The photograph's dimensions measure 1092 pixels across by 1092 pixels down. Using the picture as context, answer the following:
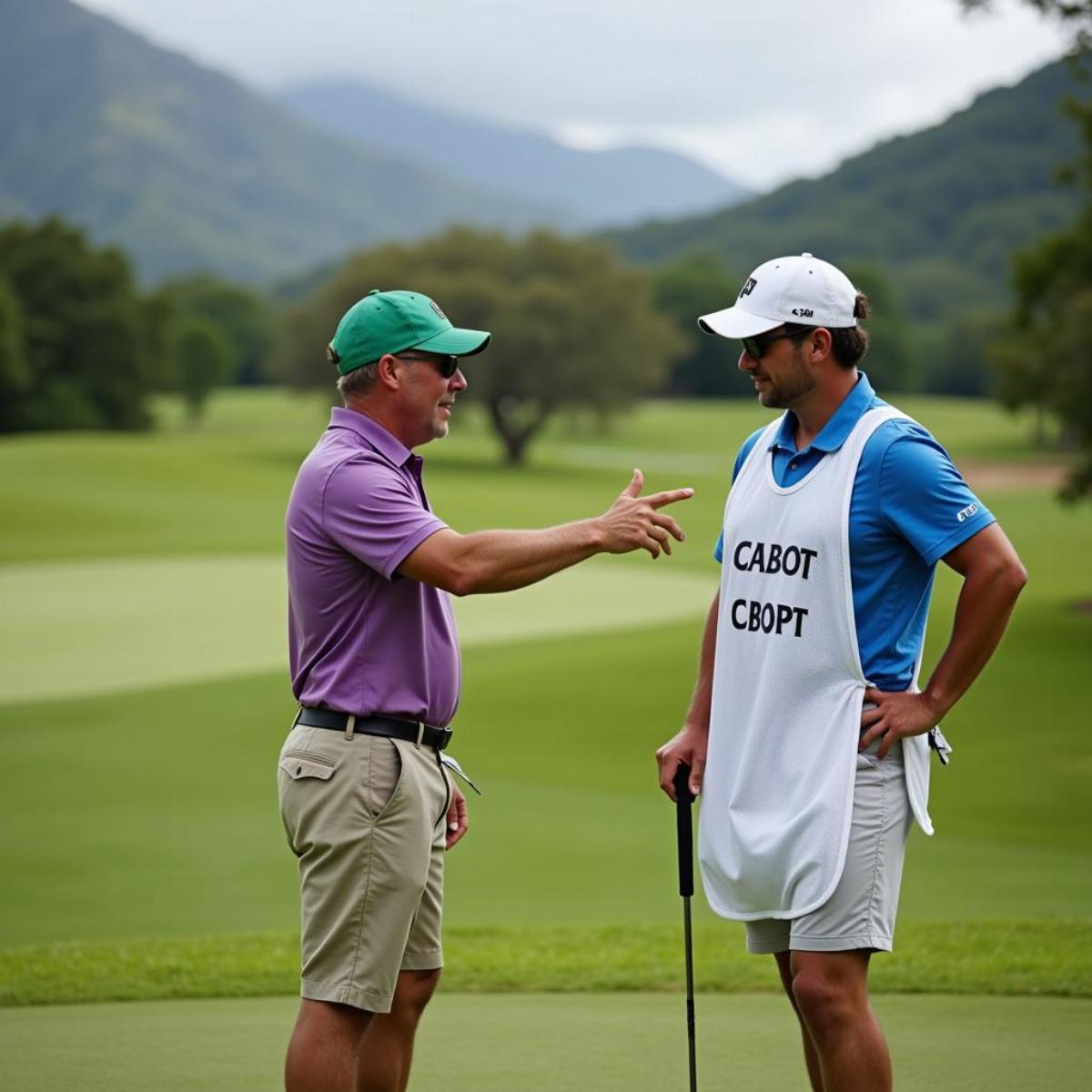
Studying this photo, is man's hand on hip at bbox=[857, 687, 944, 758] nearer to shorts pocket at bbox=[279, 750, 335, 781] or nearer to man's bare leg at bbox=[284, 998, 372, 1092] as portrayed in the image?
shorts pocket at bbox=[279, 750, 335, 781]

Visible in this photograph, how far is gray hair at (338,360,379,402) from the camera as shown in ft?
13.1

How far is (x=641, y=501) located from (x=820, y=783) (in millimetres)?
746

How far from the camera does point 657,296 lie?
332ft

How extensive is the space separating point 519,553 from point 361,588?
0.37m

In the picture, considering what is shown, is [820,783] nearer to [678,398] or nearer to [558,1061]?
[558,1061]

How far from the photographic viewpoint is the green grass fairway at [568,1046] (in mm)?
4477

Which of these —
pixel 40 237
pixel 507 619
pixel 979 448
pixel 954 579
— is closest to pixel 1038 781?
pixel 507 619

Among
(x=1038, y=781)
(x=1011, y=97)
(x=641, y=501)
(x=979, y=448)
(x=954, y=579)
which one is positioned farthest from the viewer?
(x=1011, y=97)

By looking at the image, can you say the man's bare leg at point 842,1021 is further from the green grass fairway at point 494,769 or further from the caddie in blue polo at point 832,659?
the green grass fairway at point 494,769

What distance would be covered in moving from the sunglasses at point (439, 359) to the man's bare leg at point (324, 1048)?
145 cm

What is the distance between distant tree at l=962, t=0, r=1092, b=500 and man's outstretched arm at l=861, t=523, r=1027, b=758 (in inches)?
597

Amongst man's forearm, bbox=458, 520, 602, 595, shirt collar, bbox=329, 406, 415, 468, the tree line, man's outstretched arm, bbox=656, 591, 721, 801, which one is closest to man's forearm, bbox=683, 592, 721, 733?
man's outstretched arm, bbox=656, 591, 721, 801

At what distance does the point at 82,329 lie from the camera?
66125 mm

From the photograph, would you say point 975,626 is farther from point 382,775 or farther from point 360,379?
point 360,379
